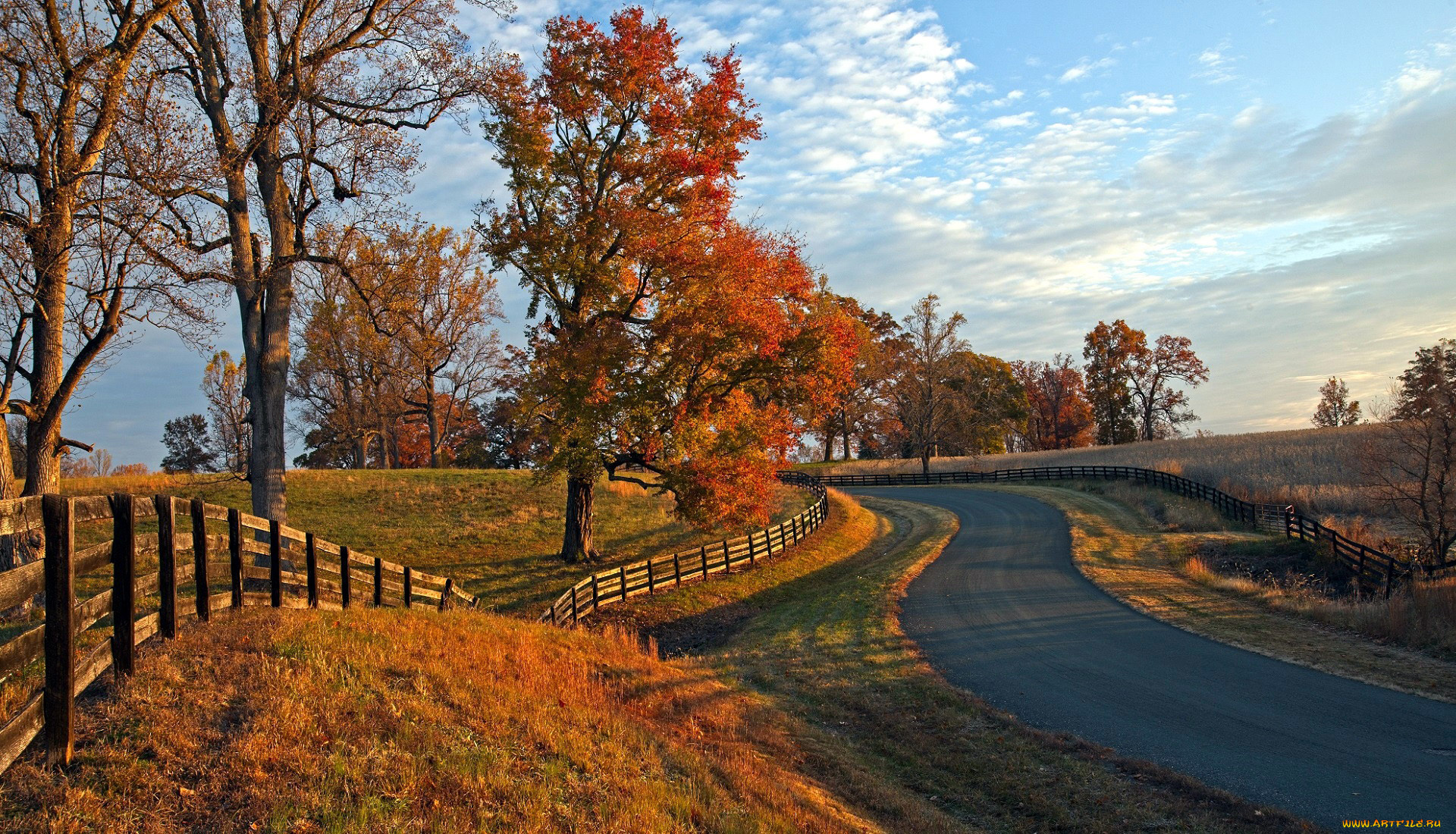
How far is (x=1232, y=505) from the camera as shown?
36594 millimetres

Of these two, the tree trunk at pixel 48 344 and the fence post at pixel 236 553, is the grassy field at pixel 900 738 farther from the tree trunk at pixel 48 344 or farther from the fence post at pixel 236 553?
the tree trunk at pixel 48 344

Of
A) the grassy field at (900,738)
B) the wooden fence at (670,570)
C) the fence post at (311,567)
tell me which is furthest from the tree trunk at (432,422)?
the fence post at (311,567)

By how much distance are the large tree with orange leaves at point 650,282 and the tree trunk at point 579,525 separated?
117 centimetres

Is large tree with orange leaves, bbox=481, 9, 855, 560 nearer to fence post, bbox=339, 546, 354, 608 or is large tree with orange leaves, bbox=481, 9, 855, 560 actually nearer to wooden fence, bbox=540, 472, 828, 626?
wooden fence, bbox=540, 472, 828, 626

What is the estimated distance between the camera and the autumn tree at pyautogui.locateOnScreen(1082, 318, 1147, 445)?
81188 millimetres

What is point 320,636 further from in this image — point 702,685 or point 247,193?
point 247,193

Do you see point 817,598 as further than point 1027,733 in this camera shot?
Yes

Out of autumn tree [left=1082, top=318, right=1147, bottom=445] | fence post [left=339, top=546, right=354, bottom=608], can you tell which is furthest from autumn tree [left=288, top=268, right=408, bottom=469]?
autumn tree [left=1082, top=318, right=1147, bottom=445]

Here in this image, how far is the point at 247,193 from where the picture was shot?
53.5ft

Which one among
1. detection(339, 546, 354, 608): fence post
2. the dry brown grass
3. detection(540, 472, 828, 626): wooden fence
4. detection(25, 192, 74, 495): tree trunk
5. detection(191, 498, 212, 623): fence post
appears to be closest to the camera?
the dry brown grass

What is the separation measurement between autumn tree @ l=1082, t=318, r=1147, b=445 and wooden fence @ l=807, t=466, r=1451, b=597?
1000 inches

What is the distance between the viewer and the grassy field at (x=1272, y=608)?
13.6 meters

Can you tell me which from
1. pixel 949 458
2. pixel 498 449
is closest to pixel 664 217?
pixel 498 449

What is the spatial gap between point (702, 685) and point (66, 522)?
8.86 metres
